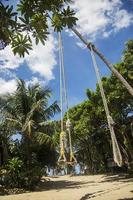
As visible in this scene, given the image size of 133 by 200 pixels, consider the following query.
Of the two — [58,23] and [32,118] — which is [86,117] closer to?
[32,118]

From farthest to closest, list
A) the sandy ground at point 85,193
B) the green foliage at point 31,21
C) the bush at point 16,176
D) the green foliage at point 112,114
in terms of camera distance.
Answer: the green foliage at point 112,114 → the bush at point 16,176 → the sandy ground at point 85,193 → the green foliage at point 31,21

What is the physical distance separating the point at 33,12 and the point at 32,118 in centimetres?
1597

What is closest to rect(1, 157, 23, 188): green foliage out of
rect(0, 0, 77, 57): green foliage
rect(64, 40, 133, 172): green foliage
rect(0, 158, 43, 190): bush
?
rect(0, 158, 43, 190): bush

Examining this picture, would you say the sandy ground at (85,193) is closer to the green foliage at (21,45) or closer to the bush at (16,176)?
the bush at (16,176)

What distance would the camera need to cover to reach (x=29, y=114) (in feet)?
67.7

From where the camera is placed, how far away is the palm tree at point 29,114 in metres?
20.3

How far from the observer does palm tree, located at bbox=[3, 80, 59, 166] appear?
2029 centimetres

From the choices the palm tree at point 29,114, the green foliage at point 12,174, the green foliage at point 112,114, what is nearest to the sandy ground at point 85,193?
the green foliage at point 12,174

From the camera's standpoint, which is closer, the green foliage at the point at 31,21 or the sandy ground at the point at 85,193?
the green foliage at the point at 31,21

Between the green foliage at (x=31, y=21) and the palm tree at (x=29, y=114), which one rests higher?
the palm tree at (x=29, y=114)

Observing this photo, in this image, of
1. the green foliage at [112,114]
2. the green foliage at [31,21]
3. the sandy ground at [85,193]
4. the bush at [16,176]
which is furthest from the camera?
the green foliage at [112,114]

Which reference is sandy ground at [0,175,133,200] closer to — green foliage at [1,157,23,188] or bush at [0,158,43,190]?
bush at [0,158,43,190]

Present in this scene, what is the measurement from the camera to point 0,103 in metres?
21.2

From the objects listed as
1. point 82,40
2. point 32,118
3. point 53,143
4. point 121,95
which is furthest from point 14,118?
point 82,40
